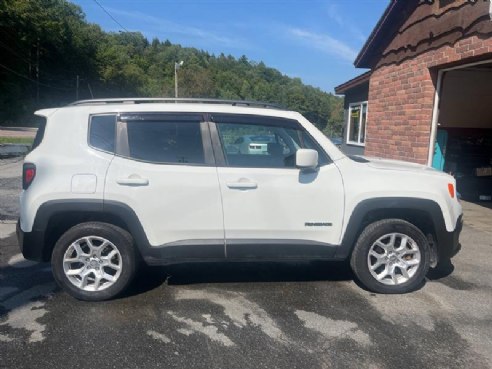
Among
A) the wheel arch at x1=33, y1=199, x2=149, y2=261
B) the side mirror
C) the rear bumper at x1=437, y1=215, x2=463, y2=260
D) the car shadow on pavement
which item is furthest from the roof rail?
the rear bumper at x1=437, y1=215, x2=463, y2=260

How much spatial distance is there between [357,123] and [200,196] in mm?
11420

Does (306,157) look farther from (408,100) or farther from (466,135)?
(466,135)

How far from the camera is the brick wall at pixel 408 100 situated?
23.8 feet

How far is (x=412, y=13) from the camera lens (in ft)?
28.4

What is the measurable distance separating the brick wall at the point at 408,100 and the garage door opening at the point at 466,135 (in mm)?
1733

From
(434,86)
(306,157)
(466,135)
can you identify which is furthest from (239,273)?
(466,135)

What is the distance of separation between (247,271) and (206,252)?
1015mm

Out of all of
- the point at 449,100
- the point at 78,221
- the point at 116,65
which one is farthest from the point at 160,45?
the point at 78,221

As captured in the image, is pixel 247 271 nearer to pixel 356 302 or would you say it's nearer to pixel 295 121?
pixel 356 302

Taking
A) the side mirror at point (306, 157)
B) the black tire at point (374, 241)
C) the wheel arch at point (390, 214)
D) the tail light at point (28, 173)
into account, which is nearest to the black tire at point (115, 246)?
the tail light at point (28, 173)

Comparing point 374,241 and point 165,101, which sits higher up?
point 165,101

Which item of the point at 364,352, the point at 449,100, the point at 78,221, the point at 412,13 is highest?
the point at 412,13

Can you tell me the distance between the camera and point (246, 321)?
3619 mm

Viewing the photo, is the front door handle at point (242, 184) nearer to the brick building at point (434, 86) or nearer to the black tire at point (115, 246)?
the black tire at point (115, 246)
